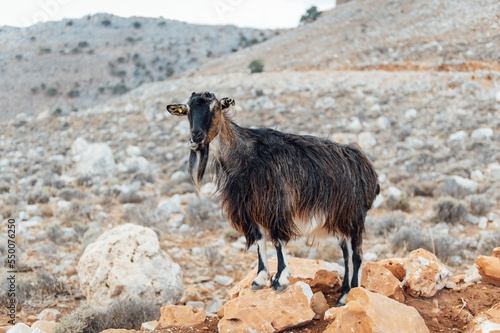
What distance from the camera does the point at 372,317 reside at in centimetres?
305

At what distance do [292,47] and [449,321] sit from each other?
36305 millimetres

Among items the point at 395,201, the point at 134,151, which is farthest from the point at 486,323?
the point at 134,151

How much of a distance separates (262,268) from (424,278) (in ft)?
5.95

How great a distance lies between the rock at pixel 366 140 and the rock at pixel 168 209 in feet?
26.7

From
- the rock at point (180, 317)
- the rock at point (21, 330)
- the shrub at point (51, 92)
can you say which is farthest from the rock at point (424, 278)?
the shrub at point (51, 92)

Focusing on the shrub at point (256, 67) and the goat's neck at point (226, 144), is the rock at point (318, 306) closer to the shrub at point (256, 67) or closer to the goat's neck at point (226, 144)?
the goat's neck at point (226, 144)

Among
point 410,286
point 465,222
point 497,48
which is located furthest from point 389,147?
point 497,48

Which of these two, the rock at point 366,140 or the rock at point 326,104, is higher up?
the rock at point 326,104

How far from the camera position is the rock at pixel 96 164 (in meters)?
13.4

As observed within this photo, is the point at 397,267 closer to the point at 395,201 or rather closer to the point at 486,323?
the point at 486,323

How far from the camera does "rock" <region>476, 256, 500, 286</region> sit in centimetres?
416

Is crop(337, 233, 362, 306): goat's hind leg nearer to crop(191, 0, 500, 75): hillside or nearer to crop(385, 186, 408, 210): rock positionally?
crop(385, 186, 408, 210): rock

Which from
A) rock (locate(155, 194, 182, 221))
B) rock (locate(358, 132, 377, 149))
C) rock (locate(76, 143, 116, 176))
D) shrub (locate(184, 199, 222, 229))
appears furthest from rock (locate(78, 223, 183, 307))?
rock (locate(358, 132, 377, 149))

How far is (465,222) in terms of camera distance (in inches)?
340
